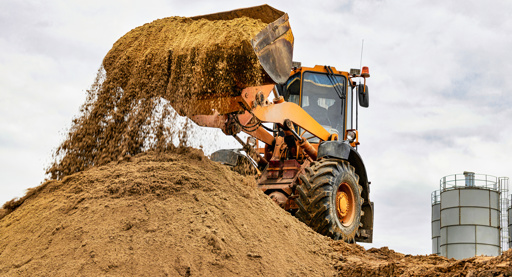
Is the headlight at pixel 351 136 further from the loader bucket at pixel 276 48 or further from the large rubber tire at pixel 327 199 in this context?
the loader bucket at pixel 276 48

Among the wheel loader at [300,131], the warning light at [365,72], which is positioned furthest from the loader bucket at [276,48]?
the warning light at [365,72]

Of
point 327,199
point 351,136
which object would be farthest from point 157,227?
point 351,136

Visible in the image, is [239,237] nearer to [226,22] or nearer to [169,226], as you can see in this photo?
[169,226]

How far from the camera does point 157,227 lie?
4707 millimetres

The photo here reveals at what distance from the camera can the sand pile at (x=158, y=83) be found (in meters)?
5.78

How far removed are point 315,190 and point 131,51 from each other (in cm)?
280

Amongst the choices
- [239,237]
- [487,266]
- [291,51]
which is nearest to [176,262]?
[239,237]

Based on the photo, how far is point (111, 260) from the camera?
432 cm

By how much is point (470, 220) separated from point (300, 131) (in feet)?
36.9

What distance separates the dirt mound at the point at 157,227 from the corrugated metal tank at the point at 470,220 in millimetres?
12538

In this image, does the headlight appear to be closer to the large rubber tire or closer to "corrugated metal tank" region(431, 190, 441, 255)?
the large rubber tire

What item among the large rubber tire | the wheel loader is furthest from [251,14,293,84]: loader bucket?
the large rubber tire

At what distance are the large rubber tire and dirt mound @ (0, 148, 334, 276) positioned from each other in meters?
0.62

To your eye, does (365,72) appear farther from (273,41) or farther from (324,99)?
(273,41)
